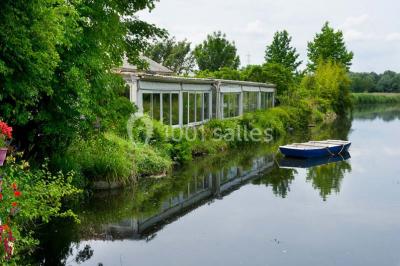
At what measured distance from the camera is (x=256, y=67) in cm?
3991

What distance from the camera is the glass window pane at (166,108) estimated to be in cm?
2172

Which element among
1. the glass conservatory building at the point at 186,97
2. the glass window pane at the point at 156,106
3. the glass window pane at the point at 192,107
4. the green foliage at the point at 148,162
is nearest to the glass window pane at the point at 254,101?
the glass conservatory building at the point at 186,97

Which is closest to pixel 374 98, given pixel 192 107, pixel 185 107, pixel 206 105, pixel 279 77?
pixel 279 77

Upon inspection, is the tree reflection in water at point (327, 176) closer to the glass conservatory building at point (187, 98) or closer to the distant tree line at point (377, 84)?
the glass conservatory building at point (187, 98)

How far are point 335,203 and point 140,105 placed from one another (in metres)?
8.90

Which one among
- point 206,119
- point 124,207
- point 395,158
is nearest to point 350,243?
point 124,207

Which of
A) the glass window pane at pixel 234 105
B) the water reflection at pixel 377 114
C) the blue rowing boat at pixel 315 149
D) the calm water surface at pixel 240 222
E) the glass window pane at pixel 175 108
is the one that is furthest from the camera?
the water reflection at pixel 377 114

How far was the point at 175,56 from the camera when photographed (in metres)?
63.1

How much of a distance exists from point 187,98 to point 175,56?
3987cm

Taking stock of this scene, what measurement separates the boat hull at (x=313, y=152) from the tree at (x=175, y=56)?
4116 centimetres

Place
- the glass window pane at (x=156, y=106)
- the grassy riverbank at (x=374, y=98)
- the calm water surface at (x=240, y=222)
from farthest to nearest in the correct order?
the grassy riverbank at (x=374, y=98), the glass window pane at (x=156, y=106), the calm water surface at (x=240, y=222)

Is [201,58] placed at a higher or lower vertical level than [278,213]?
higher

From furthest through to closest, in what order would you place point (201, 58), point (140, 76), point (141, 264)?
point (201, 58), point (140, 76), point (141, 264)

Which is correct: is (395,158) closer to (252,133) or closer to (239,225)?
(252,133)
